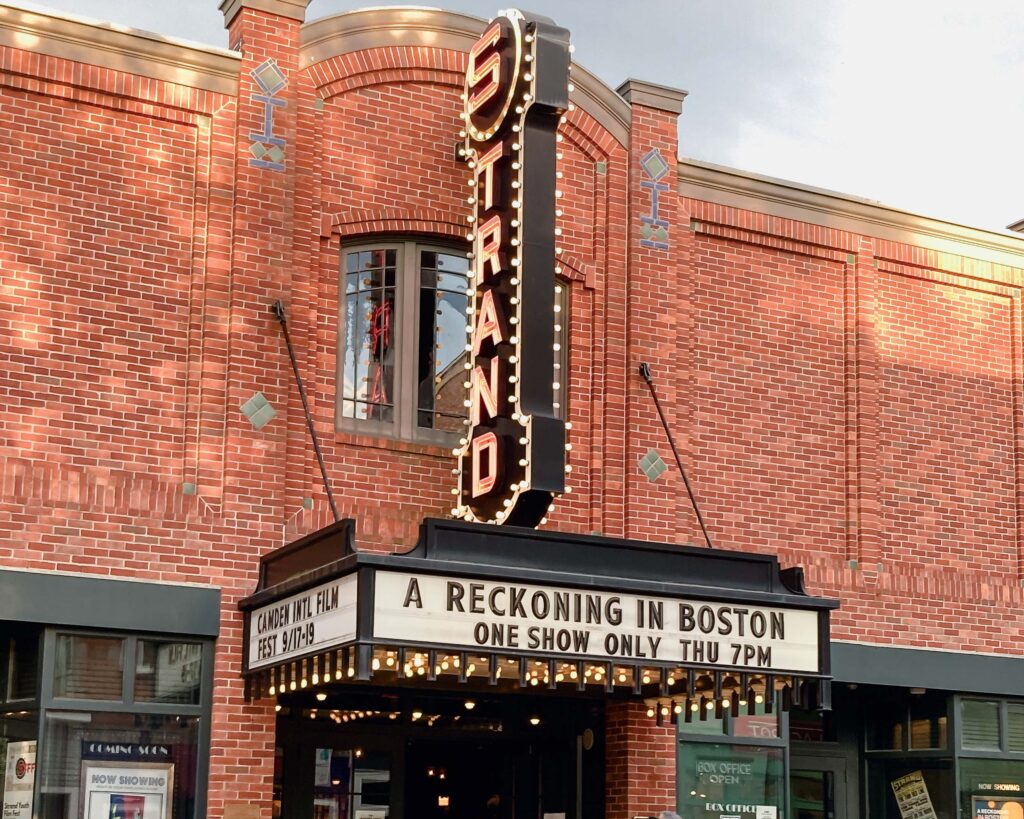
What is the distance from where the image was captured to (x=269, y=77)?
49.3 feet

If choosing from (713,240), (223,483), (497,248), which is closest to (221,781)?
(223,483)

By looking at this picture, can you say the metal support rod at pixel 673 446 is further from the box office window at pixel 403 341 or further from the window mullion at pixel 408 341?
the window mullion at pixel 408 341

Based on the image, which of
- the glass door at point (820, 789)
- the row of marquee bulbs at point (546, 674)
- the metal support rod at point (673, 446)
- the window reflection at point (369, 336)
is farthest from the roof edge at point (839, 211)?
the glass door at point (820, 789)

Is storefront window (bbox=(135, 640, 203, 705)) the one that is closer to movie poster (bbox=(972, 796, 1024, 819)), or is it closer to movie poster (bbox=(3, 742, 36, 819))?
movie poster (bbox=(3, 742, 36, 819))

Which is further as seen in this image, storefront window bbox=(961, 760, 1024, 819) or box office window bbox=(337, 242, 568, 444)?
storefront window bbox=(961, 760, 1024, 819)

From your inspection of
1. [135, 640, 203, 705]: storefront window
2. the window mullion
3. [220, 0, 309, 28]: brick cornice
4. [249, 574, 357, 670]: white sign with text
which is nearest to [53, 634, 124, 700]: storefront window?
[135, 640, 203, 705]: storefront window

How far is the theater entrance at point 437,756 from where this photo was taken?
1552 cm

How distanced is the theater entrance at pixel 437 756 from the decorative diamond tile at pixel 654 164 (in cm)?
551

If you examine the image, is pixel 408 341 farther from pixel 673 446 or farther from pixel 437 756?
pixel 437 756

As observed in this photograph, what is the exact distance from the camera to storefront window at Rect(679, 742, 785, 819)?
16047mm

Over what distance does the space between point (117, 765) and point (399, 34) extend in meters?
7.37

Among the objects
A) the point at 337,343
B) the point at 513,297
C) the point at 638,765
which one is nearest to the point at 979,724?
the point at 638,765

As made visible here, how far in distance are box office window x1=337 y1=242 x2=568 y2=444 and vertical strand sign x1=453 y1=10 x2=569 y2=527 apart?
2.52 ft

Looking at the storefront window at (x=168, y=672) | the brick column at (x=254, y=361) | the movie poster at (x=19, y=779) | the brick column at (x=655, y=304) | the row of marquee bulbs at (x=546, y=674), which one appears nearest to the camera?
the row of marquee bulbs at (x=546, y=674)
